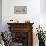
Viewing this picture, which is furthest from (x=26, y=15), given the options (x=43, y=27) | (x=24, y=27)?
(x=43, y=27)

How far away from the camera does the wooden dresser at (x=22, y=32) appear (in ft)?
17.6

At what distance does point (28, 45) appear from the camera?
547 cm

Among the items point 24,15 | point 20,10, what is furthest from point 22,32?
point 20,10

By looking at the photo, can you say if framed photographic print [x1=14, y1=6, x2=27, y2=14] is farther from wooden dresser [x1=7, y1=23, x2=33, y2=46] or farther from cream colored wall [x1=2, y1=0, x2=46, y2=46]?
wooden dresser [x1=7, y1=23, x2=33, y2=46]

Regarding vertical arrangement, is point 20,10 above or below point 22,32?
above

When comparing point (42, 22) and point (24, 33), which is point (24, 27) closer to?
point (24, 33)

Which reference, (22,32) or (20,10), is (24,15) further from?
(22,32)

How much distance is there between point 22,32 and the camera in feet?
A: 17.9

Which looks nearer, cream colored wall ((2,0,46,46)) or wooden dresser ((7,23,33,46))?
wooden dresser ((7,23,33,46))

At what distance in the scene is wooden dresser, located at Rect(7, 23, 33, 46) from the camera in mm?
5379

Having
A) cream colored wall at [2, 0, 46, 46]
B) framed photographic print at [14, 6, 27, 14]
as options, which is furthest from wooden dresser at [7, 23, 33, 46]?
framed photographic print at [14, 6, 27, 14]

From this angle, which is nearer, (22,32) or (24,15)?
(22,32)

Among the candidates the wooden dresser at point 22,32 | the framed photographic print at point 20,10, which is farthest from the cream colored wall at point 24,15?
the wooden dresser at point 22,32

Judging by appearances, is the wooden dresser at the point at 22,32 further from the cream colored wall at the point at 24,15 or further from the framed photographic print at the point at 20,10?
the framed photographic print at the point at 20,10
